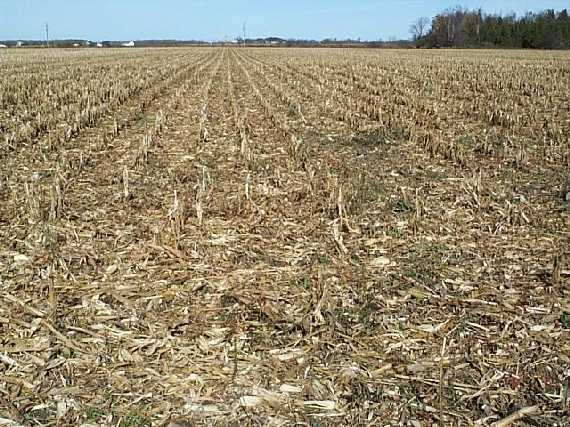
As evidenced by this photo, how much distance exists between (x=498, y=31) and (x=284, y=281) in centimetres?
9480

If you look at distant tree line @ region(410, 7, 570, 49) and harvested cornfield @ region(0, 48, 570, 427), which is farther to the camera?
distant tree line @ region(410, 7, 570, 49)

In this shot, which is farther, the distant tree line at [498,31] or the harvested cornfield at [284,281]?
the distant tree line at [498,31]

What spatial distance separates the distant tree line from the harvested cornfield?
81.6 m

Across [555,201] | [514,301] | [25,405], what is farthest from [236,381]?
[555,201]

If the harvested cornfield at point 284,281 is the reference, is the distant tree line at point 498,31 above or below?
above

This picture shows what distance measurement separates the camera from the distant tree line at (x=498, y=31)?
269 feet

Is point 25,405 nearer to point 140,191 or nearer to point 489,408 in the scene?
point 489,408

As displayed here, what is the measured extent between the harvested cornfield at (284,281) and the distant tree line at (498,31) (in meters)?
81.6

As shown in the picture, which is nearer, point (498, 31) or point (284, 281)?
point (284, 281)

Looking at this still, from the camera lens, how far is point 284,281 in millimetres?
5141

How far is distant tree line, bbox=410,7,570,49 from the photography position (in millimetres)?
81875

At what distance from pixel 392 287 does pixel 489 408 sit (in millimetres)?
1667

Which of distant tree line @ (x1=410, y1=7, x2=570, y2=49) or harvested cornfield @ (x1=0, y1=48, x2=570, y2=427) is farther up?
distant tree line @ (x1=410, y1=7, x2=570, y2=49)

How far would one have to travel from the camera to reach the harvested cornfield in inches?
140
